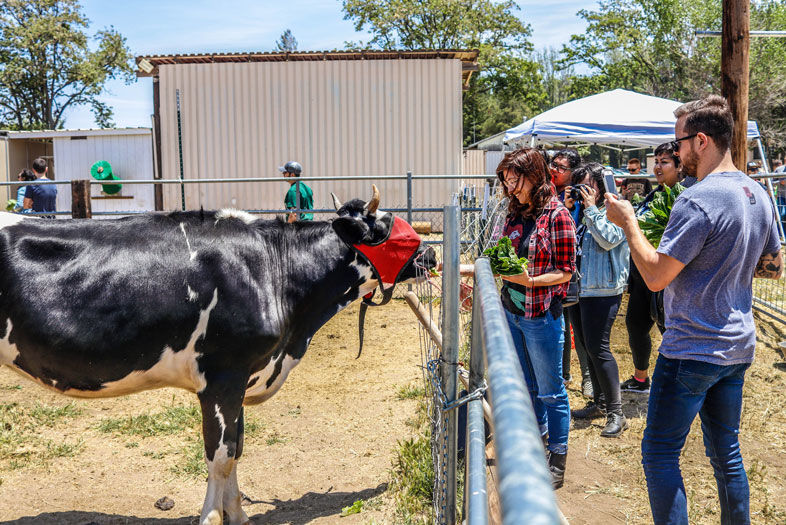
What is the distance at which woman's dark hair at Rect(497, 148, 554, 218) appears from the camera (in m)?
3.51

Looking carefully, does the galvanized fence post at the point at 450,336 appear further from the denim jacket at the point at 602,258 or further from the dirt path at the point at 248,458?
the denim jacket at the point at 602,258

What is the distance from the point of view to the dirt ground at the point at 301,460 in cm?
382

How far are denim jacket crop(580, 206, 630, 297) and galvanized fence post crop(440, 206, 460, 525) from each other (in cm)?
218

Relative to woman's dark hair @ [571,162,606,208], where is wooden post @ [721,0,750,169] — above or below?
above

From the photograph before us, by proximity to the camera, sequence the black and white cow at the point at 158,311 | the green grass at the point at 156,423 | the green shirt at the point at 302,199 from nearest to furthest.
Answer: the black and white cow at the point at 158,311, the green grass at the point at 156,423, the green shirt at the point at 302,199

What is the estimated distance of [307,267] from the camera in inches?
154

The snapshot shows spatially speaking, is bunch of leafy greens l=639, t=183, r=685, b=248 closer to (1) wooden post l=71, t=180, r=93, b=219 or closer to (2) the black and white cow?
(2) the black and white cow

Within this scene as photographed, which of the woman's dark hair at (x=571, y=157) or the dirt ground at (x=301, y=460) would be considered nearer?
the dirt ground at (x=301, y=460)

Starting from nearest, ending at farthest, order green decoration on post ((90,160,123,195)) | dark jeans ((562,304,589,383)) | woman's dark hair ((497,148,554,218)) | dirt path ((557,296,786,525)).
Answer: woman's dark hair ((497,148,554,218)) < dirt path ((557,296,786,525)) < dark jeans ((562,304,589,383)) < green decoration on post ((90,160,123,195))

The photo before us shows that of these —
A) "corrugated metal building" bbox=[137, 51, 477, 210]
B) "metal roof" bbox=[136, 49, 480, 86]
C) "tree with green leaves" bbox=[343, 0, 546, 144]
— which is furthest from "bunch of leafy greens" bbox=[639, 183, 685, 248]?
"tree with green leaves" bbox=[343, 0, 546, 144]

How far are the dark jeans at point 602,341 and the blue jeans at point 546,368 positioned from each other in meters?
1.04

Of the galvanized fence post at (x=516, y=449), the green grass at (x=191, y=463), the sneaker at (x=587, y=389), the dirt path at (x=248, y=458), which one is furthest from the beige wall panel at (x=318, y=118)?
the galvanized fence post at (x=516, y=449)

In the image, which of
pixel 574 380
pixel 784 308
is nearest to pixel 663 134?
pixel 784 308

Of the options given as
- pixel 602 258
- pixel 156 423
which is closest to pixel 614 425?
pixel 602 258
